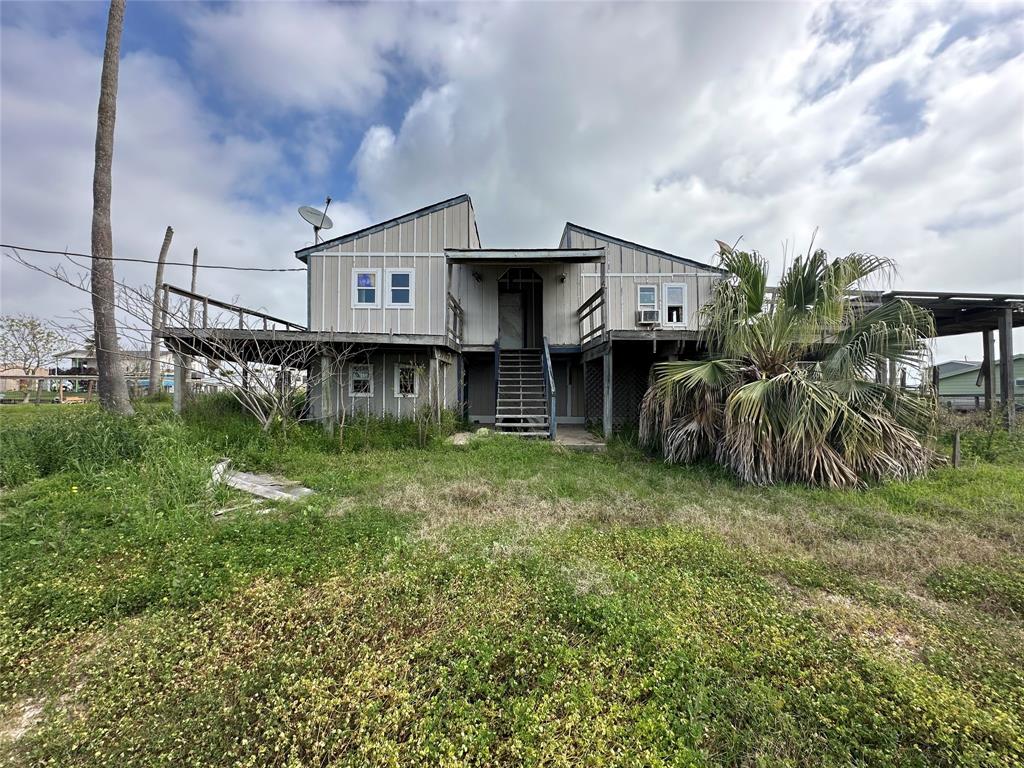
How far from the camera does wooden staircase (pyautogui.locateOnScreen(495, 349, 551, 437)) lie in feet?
29.9

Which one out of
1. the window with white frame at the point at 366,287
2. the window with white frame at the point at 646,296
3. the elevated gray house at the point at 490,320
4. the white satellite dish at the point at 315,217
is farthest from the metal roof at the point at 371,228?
the window with white frame at the point at 646,296

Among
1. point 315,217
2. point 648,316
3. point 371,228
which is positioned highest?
point 315,217

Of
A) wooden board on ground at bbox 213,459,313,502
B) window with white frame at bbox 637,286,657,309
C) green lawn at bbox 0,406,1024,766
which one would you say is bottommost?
green lawn at bbox 0,406,1024,766

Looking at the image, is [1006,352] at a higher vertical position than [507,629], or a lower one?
higher

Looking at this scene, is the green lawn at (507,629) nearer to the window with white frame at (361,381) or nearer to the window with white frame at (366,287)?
the window with white frame at (361,381)

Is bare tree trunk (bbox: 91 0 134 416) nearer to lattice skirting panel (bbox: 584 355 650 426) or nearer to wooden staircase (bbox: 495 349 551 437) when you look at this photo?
wooden staircase (bbox: 495 349 551 437)

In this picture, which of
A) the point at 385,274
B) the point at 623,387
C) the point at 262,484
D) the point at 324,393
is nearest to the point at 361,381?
the point at 324,393

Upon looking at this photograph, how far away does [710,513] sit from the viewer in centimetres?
429

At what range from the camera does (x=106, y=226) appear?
8.92 metres

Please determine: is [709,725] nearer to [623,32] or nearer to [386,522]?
[386,522]

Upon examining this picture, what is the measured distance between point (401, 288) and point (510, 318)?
11.3 feet

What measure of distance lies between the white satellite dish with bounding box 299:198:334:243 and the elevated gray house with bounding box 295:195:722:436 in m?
0.81

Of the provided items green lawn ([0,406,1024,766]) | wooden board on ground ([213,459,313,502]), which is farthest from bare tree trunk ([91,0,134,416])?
green lawn ([0,406,1024,766])

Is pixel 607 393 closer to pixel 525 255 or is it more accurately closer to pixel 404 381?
pixel 525 255
